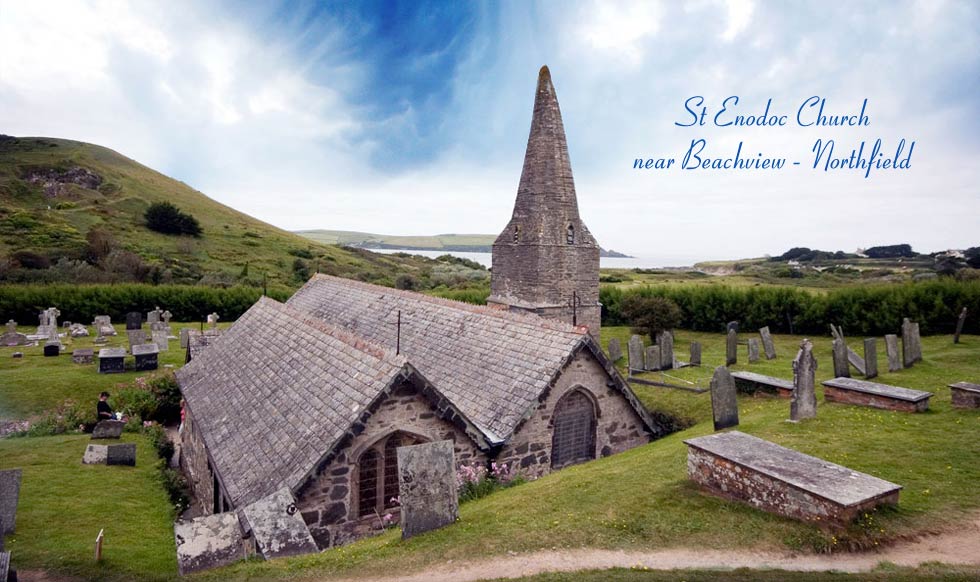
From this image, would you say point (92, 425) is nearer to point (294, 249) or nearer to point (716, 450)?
point (716, 450)

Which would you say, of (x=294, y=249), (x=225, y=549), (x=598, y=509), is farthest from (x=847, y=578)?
(x=294, y=249)

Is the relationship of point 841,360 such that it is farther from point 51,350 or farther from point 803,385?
point 51,350

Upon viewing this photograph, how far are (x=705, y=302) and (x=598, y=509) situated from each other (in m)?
30.7

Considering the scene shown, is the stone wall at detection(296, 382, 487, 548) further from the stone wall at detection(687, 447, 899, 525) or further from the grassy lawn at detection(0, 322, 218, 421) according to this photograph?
the grassy lawn at detection(0, 322, 218, 421)

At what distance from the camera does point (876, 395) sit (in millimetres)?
14055

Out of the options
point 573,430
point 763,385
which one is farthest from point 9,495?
point 763,385

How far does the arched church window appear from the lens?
1325cm

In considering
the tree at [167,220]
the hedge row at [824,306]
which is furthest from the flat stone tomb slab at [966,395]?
the tree at [167,220]

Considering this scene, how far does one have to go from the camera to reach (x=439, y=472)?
8.13 metres

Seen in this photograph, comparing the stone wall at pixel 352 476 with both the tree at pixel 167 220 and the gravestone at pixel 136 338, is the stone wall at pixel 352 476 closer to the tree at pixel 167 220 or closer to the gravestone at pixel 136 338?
the gravestone at pixel 136 338

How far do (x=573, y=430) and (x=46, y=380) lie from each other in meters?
21.7

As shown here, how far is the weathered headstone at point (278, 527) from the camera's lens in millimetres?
7805

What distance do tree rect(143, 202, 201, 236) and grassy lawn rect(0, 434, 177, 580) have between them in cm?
6262

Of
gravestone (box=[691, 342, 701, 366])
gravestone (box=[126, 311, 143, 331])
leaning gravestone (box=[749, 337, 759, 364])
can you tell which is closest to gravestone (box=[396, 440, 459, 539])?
gravestone (box=[691, 342, 701, 366])
